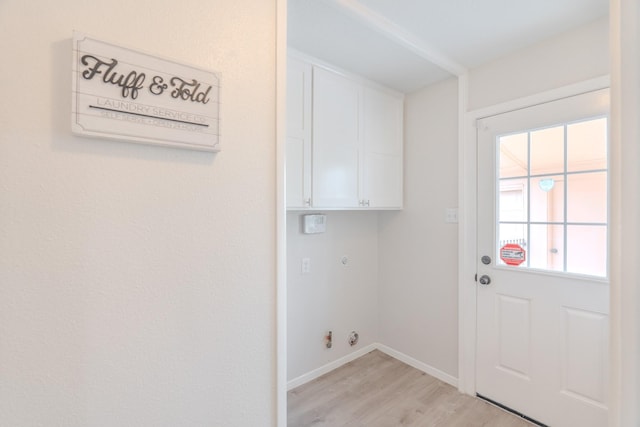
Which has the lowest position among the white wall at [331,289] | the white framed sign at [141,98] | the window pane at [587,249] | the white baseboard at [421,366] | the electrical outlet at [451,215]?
the white baseboard at [421,366]

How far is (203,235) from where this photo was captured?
943 mm

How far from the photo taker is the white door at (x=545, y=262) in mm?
1574

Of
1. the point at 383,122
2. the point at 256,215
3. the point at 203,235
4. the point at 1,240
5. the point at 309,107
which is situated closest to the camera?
the point at 1,240

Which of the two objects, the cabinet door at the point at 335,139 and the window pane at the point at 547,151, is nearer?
the window pane at the point at 547,151

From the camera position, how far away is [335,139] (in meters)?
2.08

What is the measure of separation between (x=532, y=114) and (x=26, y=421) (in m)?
2.54

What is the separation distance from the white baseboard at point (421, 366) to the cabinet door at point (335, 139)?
4.65 feet

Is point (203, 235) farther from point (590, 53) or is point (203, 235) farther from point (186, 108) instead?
point (590, 53)

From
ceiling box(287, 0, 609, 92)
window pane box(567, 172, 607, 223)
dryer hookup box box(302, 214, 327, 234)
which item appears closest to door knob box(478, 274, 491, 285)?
window pane box(567, 172, 607, 223)

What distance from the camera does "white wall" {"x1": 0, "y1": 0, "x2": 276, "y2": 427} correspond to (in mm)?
699

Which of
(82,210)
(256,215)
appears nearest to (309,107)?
(256,215)

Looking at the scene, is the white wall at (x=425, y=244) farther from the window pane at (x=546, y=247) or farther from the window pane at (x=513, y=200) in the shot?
the window pane at (x=546, y=247)

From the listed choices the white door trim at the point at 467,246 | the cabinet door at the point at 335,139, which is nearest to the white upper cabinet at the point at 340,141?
the cabinet door at the point at 335,139

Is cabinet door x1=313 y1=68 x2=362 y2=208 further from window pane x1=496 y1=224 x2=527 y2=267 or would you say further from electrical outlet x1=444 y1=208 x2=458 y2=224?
window pane x1=496 y1=224 x2=527 y2=267
